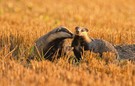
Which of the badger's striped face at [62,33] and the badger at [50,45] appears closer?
the badger's striped face at [62,33]

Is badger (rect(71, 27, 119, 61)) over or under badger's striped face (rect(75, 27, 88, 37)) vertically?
under

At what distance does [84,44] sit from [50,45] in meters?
0.60

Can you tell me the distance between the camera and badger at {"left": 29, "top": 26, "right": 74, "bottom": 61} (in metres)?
7.04

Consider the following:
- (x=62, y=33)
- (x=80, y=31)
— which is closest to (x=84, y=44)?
(x=80, y=31)

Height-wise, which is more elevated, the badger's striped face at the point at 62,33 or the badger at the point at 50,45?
the badger's striped face at the point at 62,33

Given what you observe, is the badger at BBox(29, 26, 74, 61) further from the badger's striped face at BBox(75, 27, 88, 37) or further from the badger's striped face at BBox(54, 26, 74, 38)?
the badger's striped face at BBox(75, 27, 88, 37)

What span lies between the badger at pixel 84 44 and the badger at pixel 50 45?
0.16 meters

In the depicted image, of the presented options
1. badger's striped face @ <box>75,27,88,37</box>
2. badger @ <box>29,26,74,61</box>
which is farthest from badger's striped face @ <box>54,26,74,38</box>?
badger's striped face @ <box>75,27,88,37</box>

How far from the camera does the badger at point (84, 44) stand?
706cm

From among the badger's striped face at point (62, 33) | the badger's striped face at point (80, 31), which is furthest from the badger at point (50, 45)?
the badger's striped face at point (80, 31)

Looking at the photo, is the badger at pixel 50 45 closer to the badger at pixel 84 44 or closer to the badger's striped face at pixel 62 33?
the badger's striped face at pixel 62 33

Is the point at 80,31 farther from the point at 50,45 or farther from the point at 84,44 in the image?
the point at 50,45

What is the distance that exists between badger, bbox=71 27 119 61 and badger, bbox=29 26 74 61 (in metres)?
0.16

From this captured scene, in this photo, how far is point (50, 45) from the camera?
7250 millimetres
